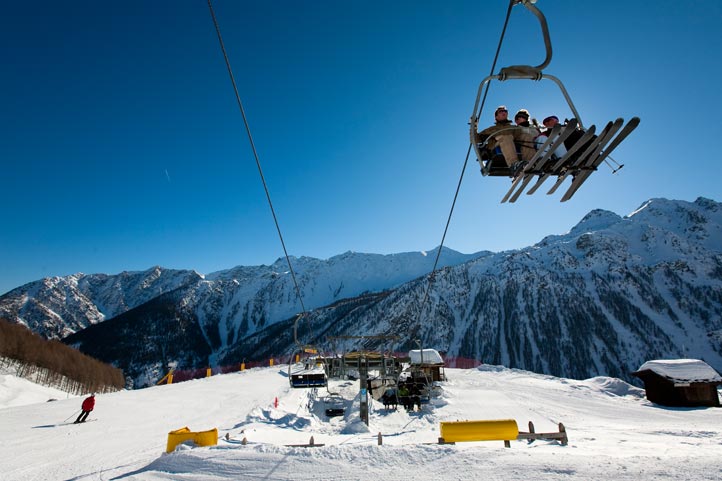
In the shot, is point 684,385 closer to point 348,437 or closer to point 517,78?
point 348,437

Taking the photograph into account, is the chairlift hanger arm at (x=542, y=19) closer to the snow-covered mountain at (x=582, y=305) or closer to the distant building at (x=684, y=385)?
the distant building at (x=684, y=385)

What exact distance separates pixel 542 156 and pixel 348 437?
1114 cm

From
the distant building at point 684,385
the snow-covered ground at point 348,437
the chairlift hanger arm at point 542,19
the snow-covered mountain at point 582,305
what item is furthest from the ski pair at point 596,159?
the snow-covered mountain at point 582,305

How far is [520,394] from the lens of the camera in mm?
29438

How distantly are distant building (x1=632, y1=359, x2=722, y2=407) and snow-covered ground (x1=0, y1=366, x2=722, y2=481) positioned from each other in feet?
4.28

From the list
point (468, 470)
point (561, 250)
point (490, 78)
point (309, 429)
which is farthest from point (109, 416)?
point (561, 250)

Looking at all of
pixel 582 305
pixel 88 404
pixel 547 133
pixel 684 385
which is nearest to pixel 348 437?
pixel 547 133

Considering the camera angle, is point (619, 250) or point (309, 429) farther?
point (619, 250)

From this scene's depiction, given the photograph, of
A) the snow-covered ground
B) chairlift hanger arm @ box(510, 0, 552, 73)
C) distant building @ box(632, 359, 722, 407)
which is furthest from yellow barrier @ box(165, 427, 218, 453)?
distant building @ box(632, 359, 722, 407)

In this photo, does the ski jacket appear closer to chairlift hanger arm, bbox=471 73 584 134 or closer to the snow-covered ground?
the snow-covered ground

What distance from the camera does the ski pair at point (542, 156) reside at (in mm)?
5934

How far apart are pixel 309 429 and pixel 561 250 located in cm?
16871

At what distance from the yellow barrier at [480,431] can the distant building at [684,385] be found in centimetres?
2788

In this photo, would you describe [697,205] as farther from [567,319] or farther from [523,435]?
[523,435]
